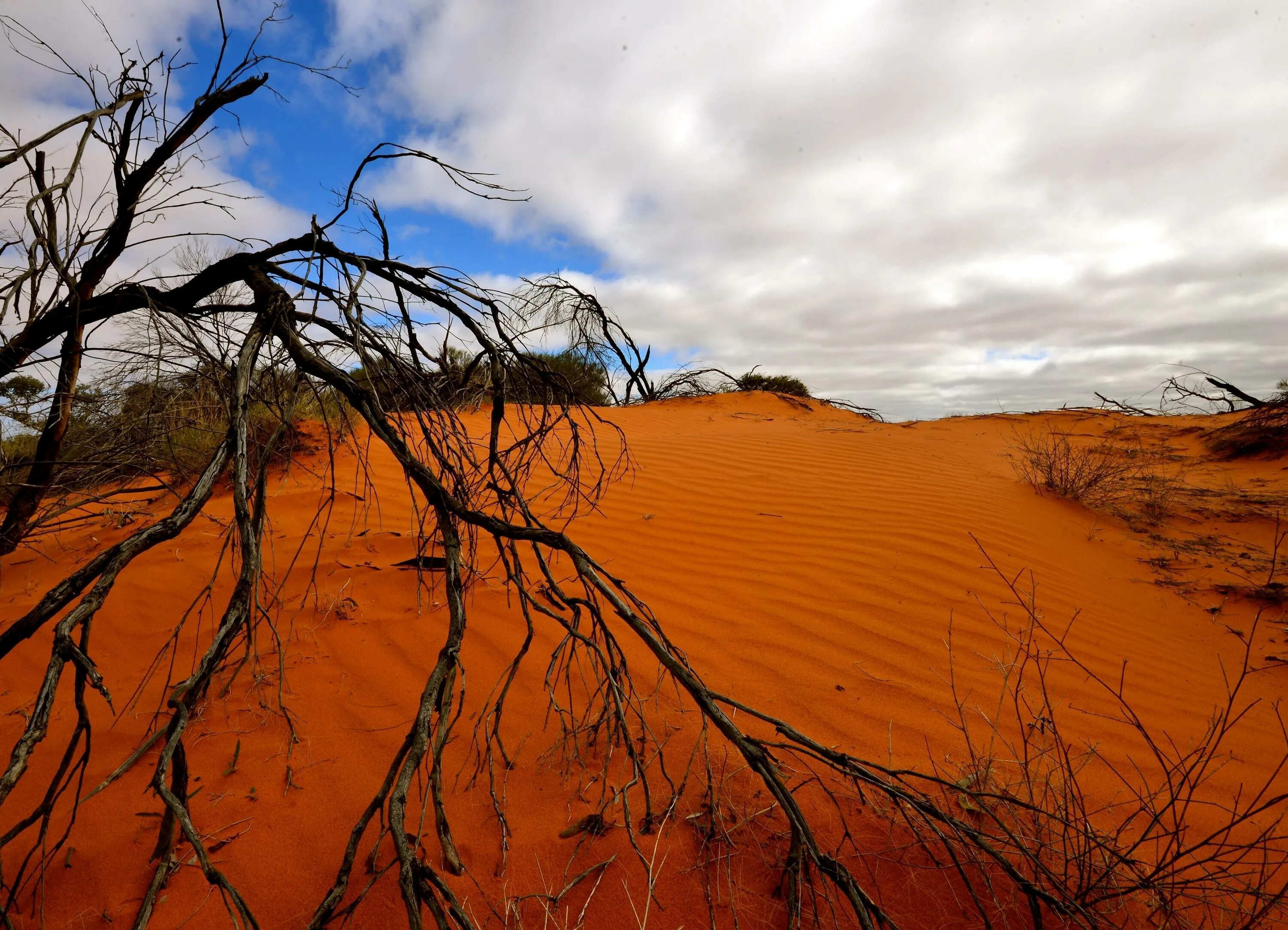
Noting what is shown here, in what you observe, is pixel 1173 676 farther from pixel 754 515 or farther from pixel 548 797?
pixel 548 797

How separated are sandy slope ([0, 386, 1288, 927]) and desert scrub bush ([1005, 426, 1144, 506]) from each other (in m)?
0.29

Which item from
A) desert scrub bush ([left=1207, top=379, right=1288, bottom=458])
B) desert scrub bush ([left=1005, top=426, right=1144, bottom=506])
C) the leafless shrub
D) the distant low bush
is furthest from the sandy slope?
desert scrub bush ([left=1207, top=379, right=1288, bottom=458])

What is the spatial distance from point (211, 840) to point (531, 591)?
170cm

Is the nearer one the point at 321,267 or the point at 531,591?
the point at 321,267

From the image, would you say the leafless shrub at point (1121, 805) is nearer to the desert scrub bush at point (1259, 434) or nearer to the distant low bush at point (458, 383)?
the distant low bush at point (458, 383)

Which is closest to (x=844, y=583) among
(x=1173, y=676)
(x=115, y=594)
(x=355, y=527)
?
(x=1173, y=676)

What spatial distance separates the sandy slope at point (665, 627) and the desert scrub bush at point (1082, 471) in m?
0.29

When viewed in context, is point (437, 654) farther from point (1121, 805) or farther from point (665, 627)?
point (1121, 805)

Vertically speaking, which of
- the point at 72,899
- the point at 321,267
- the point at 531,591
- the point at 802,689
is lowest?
the point at 72,899

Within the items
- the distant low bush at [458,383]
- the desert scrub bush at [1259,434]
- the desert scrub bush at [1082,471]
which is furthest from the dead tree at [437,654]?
the desert scrub bush at [1259,434]

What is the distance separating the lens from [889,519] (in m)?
4.76

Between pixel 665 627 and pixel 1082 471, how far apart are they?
4.92 m

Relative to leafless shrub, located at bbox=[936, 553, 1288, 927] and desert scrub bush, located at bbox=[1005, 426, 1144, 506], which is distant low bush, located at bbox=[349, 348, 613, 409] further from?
desert scrub bush, located at bbox=[1005, 426, 1144, 506]

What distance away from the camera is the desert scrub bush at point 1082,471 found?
18.4 ft
